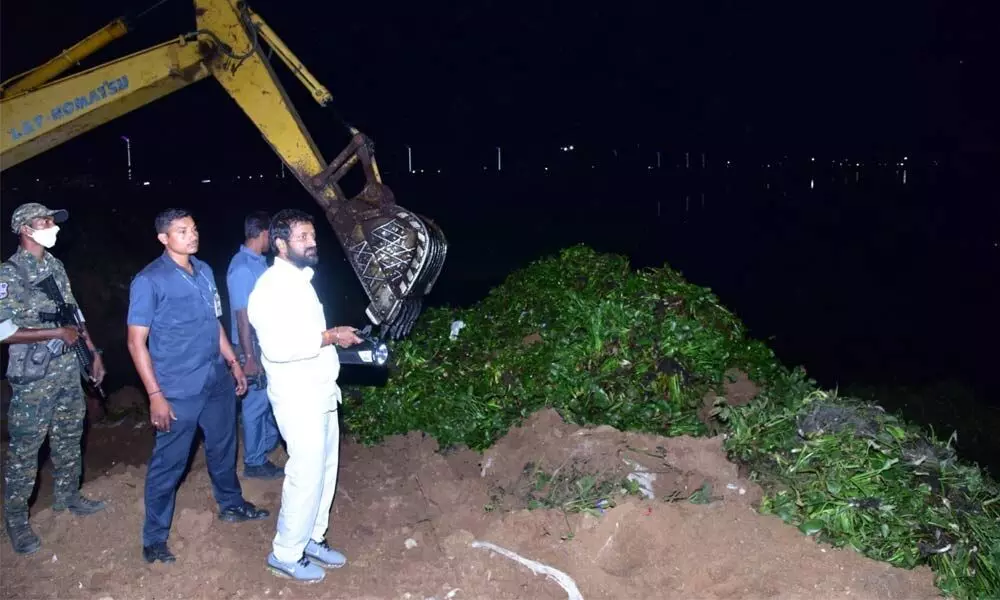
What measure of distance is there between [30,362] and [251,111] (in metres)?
2.51

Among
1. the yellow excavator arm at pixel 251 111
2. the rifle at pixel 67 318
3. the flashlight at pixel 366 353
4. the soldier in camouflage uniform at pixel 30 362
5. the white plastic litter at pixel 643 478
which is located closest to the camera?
the flashlight at pixel 366 353

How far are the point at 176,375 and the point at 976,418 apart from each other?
10087mm

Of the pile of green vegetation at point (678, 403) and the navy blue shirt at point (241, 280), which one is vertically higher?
the navy blue shirt at point (241, 280)

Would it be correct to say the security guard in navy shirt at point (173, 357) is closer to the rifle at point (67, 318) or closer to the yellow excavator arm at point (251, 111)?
the rifle at point (67, 318)

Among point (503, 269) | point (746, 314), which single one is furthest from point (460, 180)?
point (746, 314)

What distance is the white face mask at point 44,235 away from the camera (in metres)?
4.78

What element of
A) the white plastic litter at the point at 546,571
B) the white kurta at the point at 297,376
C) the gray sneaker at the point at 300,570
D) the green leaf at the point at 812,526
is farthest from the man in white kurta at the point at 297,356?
the green leaf at the point at 812,526

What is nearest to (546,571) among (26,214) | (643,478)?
(643,478)

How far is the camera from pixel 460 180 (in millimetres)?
49281

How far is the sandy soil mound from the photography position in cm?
426

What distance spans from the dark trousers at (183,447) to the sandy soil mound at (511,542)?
0.97 ft

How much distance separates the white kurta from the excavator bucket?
6.26 feet

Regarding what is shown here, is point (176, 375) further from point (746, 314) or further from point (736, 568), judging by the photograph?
point (746, 314)

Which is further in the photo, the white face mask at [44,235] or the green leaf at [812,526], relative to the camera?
the white face mask at [44,235]
